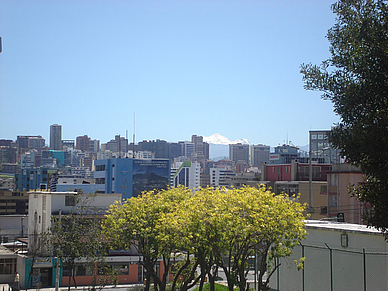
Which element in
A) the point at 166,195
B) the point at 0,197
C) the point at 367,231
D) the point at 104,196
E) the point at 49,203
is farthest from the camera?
the point at 0,197

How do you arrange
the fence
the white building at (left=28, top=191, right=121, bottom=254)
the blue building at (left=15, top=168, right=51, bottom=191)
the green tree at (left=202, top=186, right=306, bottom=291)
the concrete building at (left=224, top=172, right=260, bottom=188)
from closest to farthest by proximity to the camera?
1. the green tree at (left=202, top=186, right=306, bottom=291)
2. the fence
3. the white building at (left=28, top=191, right=121, bottom=254)
4. the concrete building at (left=224, top=172, right=260, bottom=188)
5. the blue building at (left=15, top=168, right=51, bottom=191)

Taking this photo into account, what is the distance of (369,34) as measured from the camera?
13055 mm

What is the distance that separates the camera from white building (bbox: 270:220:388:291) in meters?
19.1

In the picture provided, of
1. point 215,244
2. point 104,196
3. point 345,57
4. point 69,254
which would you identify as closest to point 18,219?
point 104,196

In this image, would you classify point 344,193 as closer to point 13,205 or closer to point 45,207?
point 45,207

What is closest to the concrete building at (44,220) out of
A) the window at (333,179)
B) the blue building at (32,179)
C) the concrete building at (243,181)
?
the window at (333,179)

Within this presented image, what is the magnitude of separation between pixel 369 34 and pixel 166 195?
40.3 feet

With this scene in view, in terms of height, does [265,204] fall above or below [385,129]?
below

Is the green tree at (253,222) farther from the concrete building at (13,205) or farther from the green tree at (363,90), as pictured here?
the concrete building at (13,205)

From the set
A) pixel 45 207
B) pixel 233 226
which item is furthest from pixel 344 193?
pixel 233 226

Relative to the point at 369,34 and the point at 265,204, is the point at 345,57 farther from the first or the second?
the point at 265,204

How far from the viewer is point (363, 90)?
13.1 metres

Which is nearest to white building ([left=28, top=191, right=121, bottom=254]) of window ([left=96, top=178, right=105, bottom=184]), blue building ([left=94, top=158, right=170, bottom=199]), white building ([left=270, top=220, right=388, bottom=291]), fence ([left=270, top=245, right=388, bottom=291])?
fence ([left=270, top=245, right=388, bottom=291])

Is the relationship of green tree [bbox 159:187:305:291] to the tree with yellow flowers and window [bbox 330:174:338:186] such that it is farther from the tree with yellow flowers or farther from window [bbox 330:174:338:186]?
window [bbox 330:174:338:186]
